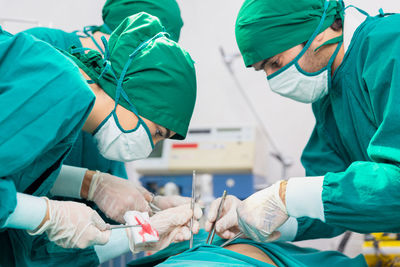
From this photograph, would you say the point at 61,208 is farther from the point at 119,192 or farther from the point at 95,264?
the point at 119,192

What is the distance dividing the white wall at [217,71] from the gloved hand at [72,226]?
8.99ft

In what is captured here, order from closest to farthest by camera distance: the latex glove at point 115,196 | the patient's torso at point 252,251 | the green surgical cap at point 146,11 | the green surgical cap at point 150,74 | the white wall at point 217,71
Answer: the patient's torso at point 252,251
the green surgical cap at point 150,74
the latex glove at point 115,196
the green surgical cap at point 146,11
the white wall at point 217,71

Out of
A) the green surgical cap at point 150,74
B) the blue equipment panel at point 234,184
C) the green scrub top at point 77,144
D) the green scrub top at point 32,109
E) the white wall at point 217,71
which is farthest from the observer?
the white wall at point 217,71

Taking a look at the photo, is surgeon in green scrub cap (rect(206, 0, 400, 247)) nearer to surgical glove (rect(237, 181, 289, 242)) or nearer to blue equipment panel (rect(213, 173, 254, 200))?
surgical glove (rect(237, 181, 289, 242))

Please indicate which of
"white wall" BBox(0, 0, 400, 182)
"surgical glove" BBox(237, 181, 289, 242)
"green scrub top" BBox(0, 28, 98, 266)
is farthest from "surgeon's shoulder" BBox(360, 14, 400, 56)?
"white wall" BBox(0, 0, 400, 182)

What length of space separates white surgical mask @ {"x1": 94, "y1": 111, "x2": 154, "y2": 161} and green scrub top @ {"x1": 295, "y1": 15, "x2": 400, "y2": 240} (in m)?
0.66

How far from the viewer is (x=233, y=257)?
1305 mm

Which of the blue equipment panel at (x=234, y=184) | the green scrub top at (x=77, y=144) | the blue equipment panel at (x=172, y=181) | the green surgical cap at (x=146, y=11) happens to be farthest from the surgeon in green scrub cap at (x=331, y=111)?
the blue equipment panel at (x=172, y=181)

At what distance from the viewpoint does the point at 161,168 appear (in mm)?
3375

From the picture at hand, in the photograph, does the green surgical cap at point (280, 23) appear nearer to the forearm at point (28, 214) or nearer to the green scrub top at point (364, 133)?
the green scrub top at point (364, 133)

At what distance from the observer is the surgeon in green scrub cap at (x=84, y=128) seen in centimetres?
121

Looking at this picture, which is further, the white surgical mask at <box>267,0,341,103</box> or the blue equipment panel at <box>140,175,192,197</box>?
the blue equipment panel at <box>140,175,192,197</box>

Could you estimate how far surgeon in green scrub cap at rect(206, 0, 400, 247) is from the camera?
135cm

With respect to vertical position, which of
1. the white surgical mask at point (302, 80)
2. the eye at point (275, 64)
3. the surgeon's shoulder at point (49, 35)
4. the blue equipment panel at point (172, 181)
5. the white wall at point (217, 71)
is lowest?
the blue equipment panel at point (172, 181)
